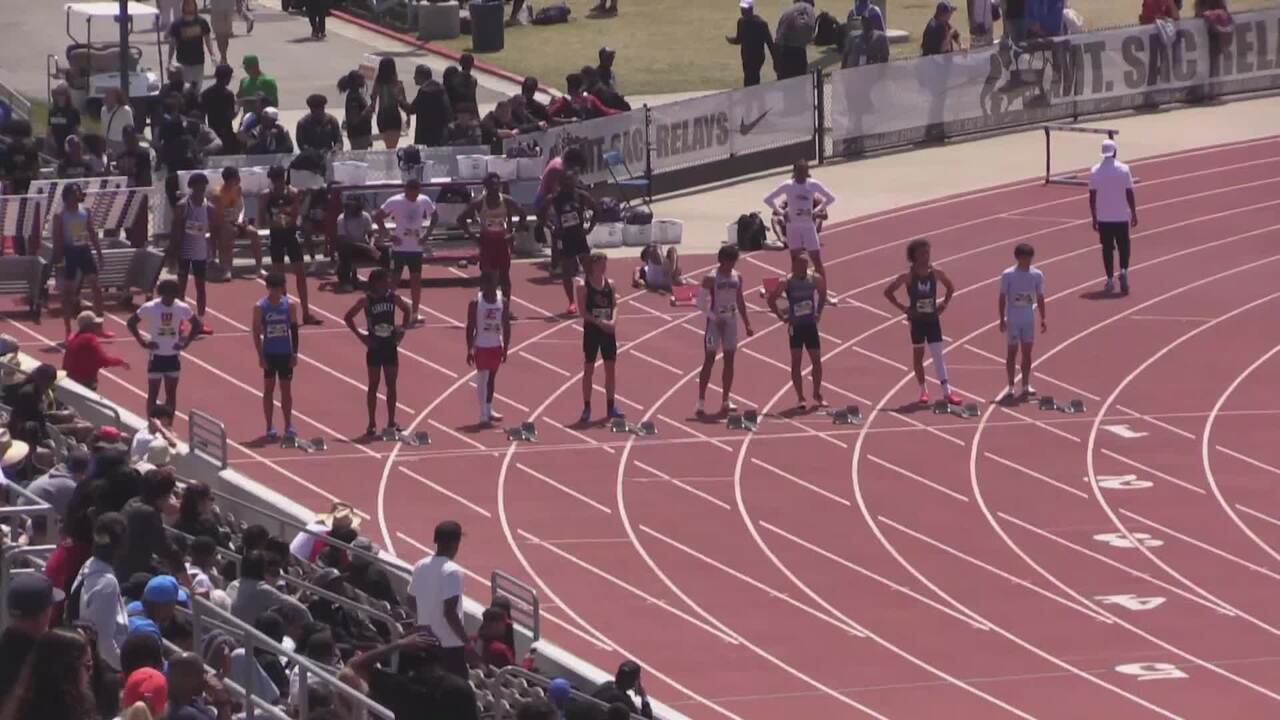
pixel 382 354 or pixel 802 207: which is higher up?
pixel 802 207

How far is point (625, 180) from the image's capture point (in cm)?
3369

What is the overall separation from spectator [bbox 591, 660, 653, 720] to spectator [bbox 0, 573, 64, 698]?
3.84 m

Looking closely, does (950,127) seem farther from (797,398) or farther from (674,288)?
(797,398)

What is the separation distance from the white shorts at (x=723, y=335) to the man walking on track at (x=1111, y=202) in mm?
6035

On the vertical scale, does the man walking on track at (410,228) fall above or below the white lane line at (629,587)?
above

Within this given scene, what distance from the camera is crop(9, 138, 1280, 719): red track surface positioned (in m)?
19.0

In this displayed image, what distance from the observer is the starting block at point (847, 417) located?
25.1 m

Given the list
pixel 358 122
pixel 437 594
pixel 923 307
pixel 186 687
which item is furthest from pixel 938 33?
pixel 186 687

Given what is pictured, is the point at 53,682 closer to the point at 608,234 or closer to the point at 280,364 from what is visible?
the point at 280,364

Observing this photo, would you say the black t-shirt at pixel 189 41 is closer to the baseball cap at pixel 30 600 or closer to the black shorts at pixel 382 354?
the black shorts at pixel 382 354

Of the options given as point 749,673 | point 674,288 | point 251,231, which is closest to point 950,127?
point 674,288

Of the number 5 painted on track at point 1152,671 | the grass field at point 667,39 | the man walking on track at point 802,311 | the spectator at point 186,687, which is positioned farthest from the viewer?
the grass field at point 667,39

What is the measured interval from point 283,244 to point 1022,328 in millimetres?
7768

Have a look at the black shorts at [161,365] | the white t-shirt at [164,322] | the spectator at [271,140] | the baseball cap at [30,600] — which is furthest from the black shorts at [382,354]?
the baseball cap at [30,600]
